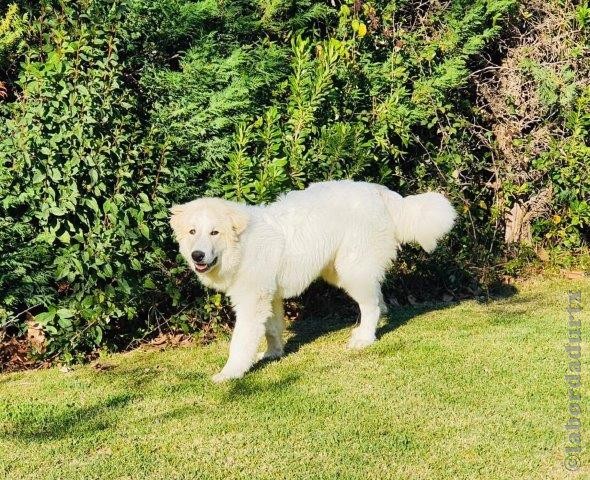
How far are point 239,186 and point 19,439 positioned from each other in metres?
2.81

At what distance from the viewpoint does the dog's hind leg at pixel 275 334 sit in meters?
6.36

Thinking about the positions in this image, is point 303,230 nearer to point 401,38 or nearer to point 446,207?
point 446,207

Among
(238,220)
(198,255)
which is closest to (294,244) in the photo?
(238,220)

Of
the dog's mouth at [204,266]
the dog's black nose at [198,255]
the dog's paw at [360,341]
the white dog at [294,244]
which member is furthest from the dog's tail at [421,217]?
the dog's black nose at [198,255]

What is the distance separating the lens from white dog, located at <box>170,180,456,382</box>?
5777 mm

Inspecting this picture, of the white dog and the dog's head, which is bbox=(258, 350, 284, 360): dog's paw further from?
the dog's head

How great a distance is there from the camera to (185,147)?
21.7 ft

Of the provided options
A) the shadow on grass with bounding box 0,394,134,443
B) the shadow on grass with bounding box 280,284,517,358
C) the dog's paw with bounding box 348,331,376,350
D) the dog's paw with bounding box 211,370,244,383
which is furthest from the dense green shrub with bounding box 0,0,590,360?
the dog's paw with bounding box 348,331,376,350

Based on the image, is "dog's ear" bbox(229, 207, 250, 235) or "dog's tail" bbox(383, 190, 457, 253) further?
"dog's tail" bbox(383, 190, 457, 253)

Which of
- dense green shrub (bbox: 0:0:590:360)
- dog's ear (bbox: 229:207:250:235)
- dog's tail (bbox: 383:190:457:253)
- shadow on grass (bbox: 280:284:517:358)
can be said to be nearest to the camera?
dog's ear (bbox: 229:207:250:235)

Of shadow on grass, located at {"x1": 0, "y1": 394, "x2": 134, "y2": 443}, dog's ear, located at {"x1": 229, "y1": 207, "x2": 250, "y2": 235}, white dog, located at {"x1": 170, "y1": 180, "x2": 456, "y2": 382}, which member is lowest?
shadow on grass, located at {"x1": 0, "y1": 394, "x2": 134, "y2": 443}

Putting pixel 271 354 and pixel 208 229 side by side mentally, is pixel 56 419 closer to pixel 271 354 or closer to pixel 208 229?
pixel 208 229

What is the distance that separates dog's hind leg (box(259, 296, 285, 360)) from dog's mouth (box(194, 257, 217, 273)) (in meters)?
0.84

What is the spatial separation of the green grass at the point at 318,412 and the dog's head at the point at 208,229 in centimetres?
98
